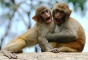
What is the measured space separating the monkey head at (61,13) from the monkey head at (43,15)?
157 millimetres

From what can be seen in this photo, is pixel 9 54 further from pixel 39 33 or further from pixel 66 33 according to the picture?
pixel 66 33

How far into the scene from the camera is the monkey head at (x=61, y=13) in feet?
30.9

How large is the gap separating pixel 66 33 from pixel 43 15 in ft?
2.45

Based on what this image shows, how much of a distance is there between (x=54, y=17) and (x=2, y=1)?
27.9 ft

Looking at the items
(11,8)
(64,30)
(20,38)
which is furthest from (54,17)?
(11,8)

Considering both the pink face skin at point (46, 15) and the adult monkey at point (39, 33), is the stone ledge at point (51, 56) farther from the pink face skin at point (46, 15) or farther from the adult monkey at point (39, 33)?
the pink face skin at point (46, 15)

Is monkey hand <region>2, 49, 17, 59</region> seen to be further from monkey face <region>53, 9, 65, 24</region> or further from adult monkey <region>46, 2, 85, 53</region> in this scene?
monkey face <region>53, 9, 65, 24</region>

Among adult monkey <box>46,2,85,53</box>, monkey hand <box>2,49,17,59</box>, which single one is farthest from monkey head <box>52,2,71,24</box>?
monkey hand <box>2,49,17,59</box>

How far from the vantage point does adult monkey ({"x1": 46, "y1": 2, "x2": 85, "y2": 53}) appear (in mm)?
9398

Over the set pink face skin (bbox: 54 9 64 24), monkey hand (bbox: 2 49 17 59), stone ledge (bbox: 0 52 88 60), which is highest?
pink face skin (bbox: 54 9 64 24)

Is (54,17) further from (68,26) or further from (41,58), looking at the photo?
(41,58)

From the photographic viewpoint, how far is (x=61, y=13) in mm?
9469

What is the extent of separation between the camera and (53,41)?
955 cm

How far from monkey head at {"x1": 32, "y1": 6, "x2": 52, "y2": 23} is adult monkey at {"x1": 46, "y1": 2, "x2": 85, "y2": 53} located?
0.54 feet
